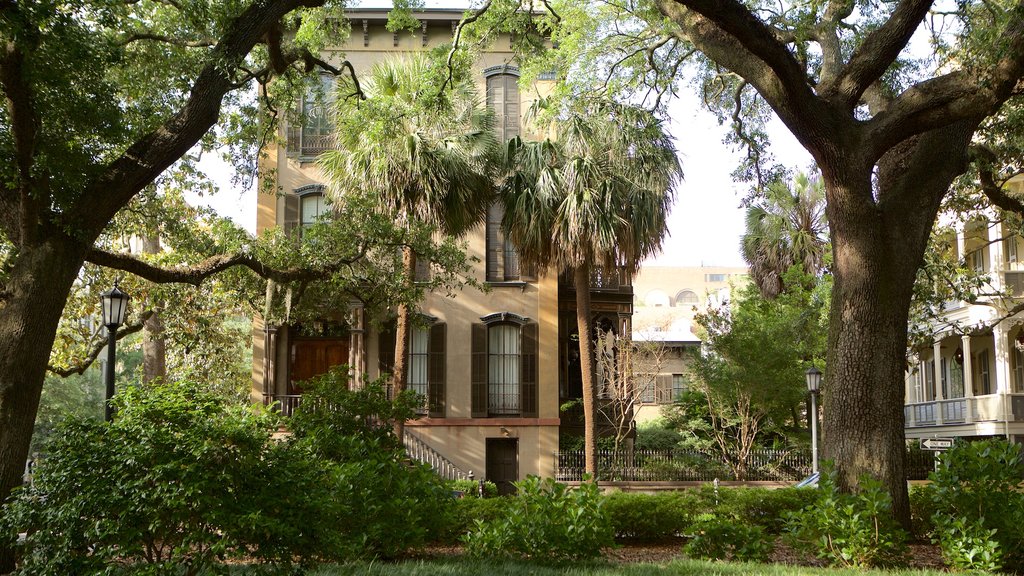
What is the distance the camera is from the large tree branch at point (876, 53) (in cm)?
1069

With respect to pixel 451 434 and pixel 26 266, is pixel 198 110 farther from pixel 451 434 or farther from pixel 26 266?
pixel 451 434

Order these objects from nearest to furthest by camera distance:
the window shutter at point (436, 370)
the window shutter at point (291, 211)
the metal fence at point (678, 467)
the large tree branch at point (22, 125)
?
the large tree branch at point (22, 125), the metal fence at point (678, 467), the window shutter at point (436, 370), the window shutter at point (291, 211)

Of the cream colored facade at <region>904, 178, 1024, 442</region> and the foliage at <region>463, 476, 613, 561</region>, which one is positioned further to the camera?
the cream colored facade at <region>904, 178, 1024, 442</region>

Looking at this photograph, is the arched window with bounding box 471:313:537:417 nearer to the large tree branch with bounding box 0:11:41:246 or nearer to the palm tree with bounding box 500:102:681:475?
the palm tree with bounding box 500:102:681:475

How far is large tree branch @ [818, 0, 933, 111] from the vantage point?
35.1ft

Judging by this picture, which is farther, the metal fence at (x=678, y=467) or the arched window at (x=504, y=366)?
the arched window at (x=504, y=366)

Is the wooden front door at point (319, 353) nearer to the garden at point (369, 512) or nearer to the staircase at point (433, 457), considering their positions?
the staircase at point (433, 457)

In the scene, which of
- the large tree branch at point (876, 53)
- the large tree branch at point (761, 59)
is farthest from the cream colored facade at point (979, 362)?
the large tree branch at point (761, 59)

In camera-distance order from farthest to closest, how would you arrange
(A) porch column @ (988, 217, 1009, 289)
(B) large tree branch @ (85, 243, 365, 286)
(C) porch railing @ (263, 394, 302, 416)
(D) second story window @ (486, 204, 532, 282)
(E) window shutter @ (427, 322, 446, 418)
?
(D) second story window @ (486, 204, 532, 282) → (A) porch column @ (988, 217, 1009, 289) → (E) window shutter @ (427, 322, 446, 418) → (C) porch railing @ (263, 394, 302, 416) → (B) large tree branch @ (85, 243, 365, 286)

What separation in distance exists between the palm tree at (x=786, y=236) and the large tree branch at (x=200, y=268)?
59.7 ft

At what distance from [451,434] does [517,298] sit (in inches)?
163

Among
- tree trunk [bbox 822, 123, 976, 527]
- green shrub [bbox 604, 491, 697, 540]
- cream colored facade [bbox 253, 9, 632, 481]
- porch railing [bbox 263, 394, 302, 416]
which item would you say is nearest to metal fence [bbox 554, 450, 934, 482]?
cream colored facade [bbox 253, 9, 632, 481]

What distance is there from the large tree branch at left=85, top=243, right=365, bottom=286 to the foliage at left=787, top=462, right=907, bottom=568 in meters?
8.12

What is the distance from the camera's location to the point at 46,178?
378 inches
